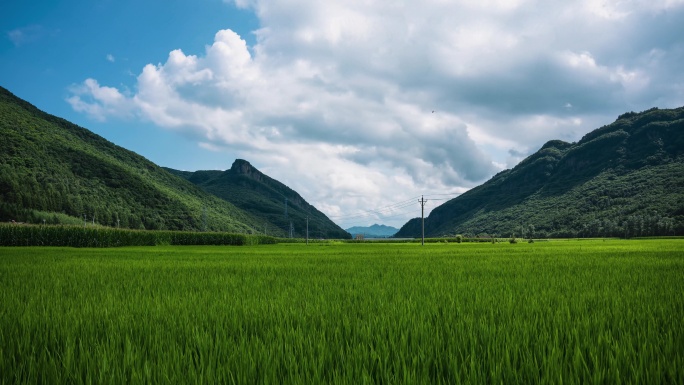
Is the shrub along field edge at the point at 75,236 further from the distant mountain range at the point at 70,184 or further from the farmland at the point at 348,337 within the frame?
the distant mountain range at the point at 70,184

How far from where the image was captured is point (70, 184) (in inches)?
4454

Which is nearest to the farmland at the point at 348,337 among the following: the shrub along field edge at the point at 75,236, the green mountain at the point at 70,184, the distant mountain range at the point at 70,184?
the shrub along field edge at the point at 75,236

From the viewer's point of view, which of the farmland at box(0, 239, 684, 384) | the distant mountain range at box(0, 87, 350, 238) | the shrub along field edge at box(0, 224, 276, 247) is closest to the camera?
the farmland at box(0, 239, 684, 384)

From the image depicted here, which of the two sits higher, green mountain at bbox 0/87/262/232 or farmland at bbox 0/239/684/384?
green mountain at bbox 0/87/262/232

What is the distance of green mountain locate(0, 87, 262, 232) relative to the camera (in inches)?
3979

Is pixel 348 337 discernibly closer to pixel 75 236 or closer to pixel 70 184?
pixel 75 236

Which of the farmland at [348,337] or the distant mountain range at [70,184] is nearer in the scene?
the farmland at [348,337]

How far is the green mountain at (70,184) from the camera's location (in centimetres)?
10106

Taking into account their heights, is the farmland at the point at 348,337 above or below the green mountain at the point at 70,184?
below

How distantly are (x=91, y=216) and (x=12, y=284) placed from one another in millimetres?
120898

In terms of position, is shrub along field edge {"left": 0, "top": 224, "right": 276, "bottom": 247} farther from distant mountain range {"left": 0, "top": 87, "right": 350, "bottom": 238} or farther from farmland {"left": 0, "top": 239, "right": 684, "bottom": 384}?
distant mountain range {"left": 0, "top": 87, "right": 350, "bottom": 238}

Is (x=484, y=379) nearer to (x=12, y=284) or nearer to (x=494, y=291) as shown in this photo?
(x=494, y=291)

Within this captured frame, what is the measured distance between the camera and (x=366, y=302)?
5.27 meters

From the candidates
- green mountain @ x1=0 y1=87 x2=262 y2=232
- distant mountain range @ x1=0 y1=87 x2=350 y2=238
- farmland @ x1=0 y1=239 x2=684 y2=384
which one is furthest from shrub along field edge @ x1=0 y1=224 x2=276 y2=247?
distant mountain range @ x1=0 y1=87 x2=350 y2=238
